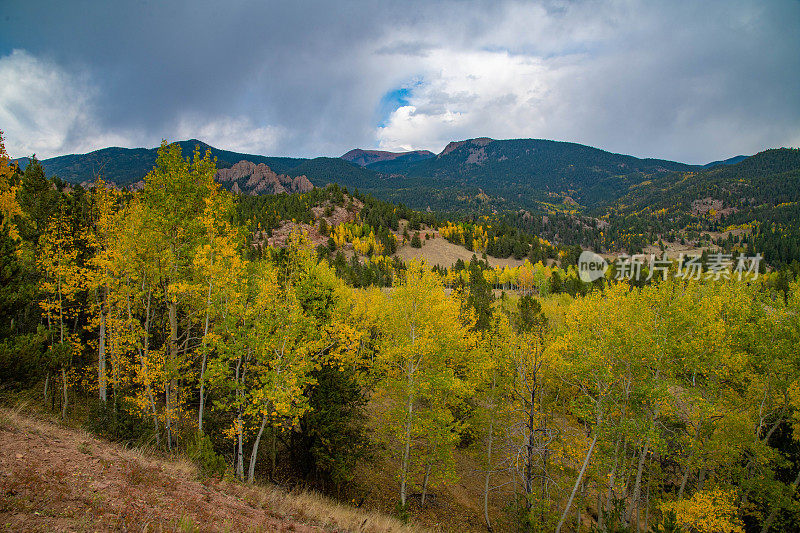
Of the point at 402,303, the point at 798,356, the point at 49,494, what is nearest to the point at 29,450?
the point at 49,494

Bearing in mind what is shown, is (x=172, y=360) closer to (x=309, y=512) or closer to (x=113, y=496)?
(x=113, y=496)

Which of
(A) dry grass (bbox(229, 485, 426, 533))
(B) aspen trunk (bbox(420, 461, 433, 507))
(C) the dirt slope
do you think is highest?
(C) the dirt slope

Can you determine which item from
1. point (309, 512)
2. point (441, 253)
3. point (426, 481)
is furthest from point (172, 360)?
point (441, 253)

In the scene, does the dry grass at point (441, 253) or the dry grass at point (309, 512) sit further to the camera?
the dry grass at point (441, 253)

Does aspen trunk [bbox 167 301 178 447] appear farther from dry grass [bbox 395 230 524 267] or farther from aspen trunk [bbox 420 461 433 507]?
dry grass [bbox 395 230 524 267]

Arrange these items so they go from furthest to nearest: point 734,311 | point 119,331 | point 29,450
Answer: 1. point 734,311
2. point 119,331
3. point 29,450

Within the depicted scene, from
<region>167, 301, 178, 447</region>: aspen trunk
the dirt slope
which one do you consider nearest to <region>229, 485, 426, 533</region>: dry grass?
the dirt slope

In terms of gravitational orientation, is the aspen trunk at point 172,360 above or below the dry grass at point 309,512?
above

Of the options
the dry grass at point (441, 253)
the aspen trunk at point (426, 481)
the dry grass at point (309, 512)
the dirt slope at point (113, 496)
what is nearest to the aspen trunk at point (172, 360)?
the dirt slope at point (113, 496)

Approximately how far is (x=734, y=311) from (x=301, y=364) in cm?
2500

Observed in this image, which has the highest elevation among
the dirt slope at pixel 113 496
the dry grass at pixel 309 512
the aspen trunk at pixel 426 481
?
the dirt slope at pixel 113 496

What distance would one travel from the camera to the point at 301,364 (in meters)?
13.7

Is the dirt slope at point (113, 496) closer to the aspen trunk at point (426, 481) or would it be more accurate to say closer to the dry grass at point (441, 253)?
the aspen trunk at point (426, 481)

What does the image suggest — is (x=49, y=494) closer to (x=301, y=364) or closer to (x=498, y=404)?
(x=301, y=364)
